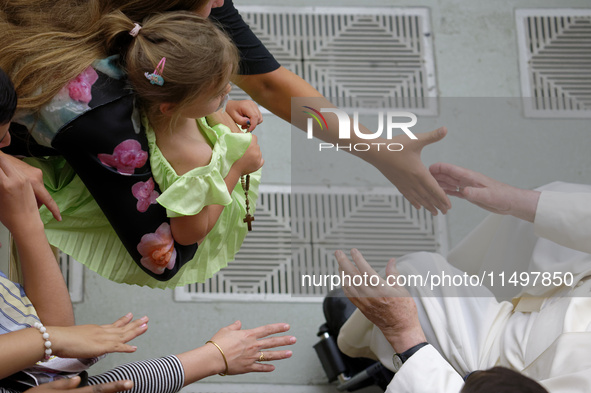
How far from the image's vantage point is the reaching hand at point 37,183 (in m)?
1.33

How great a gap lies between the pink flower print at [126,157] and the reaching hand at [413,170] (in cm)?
63

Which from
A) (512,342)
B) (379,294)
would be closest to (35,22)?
(379,294)

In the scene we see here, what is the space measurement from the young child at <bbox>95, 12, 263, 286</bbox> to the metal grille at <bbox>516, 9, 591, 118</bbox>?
1.36m

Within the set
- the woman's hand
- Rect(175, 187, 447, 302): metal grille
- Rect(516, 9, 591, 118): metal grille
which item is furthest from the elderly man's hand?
Rect(516, 9, 591, 118): metal grille

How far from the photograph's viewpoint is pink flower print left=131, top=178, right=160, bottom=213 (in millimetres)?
1345

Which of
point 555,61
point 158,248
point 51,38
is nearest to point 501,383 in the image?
point 158,248

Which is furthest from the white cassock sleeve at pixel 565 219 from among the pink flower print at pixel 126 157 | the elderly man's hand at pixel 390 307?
the pink flower print at pixel 126 157

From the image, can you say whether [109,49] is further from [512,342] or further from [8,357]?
[512,342]

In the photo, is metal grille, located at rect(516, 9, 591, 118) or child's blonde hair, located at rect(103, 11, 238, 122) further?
metal grille, located at rect(516, 9, 591, 118)

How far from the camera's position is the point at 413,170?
1697 mm

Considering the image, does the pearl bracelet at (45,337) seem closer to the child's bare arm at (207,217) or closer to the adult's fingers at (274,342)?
the child's bare arm at (207,217)

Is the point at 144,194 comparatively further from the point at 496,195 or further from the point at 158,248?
the point at 496,195

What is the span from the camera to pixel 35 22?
1.33 meters

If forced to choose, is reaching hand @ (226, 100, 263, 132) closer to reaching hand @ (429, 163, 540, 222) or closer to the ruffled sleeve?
the ruffled sleeve
